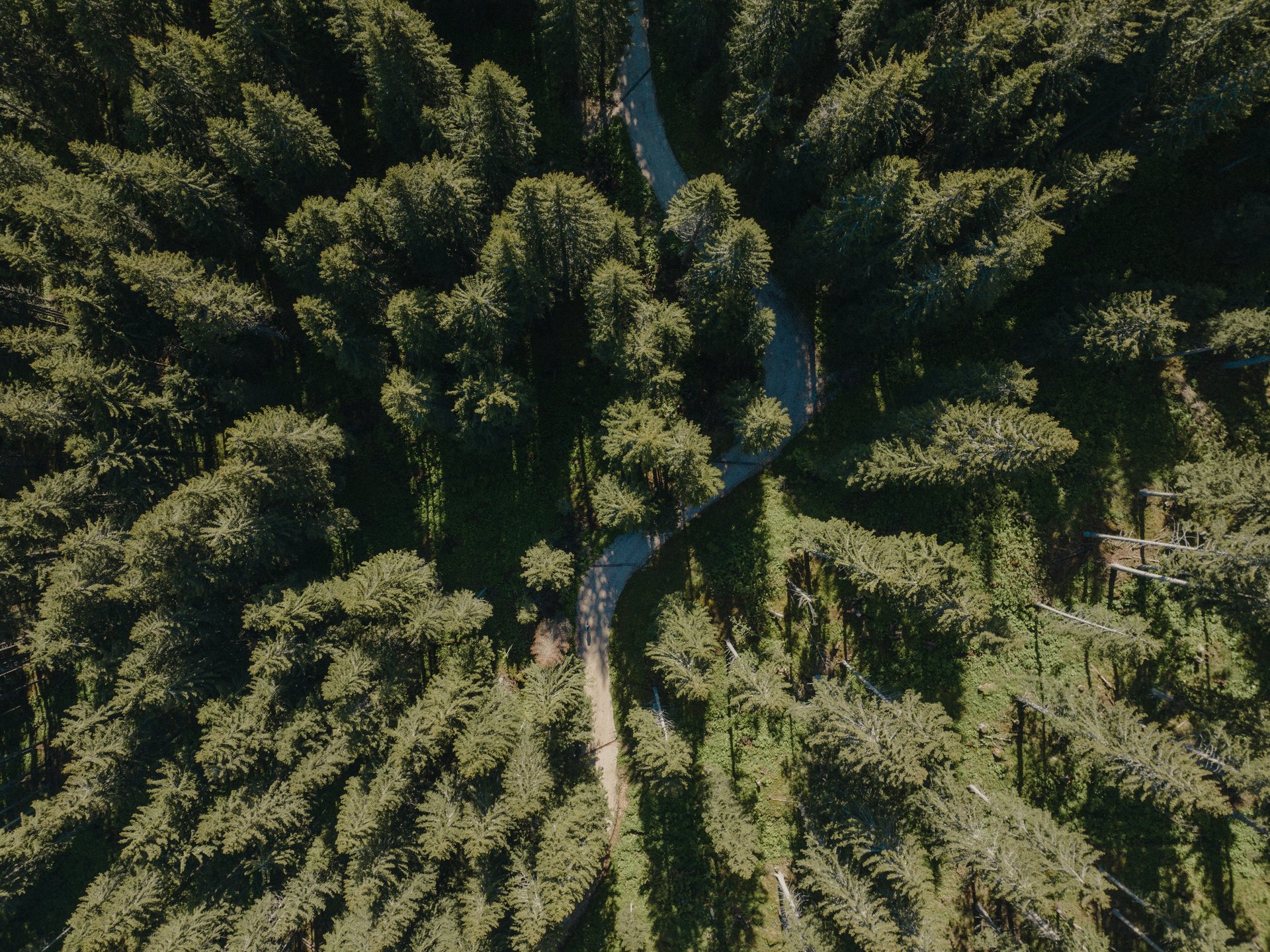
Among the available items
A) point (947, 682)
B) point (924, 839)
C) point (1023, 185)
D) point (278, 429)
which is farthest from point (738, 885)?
point (1023, 185)

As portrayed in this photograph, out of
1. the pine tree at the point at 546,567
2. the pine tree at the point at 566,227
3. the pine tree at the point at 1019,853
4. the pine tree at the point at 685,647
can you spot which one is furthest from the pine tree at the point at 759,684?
the pine tree at the point at 566,227

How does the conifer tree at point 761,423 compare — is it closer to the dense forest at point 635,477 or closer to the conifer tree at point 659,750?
the dense forest at point 635,477

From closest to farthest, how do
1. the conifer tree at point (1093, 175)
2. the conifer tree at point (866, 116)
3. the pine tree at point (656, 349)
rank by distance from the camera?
the conifer tree at point (866, 116) < the conifer tree at point (1093, 175) < the pine tree at point (656, 349)

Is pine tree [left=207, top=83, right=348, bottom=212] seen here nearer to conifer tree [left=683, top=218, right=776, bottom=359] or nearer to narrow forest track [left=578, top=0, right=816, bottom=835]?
narrow forest track [left=578, top=0, right=816, bottom=835]

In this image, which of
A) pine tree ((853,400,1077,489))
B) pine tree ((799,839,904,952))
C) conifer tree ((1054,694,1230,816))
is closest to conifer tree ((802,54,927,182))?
pine tree ((853,400,1077,489))

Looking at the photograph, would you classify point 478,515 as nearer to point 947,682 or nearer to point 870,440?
point 870,440

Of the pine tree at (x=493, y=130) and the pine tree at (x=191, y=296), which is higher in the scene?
the pine tree at (x=493, y=130)
